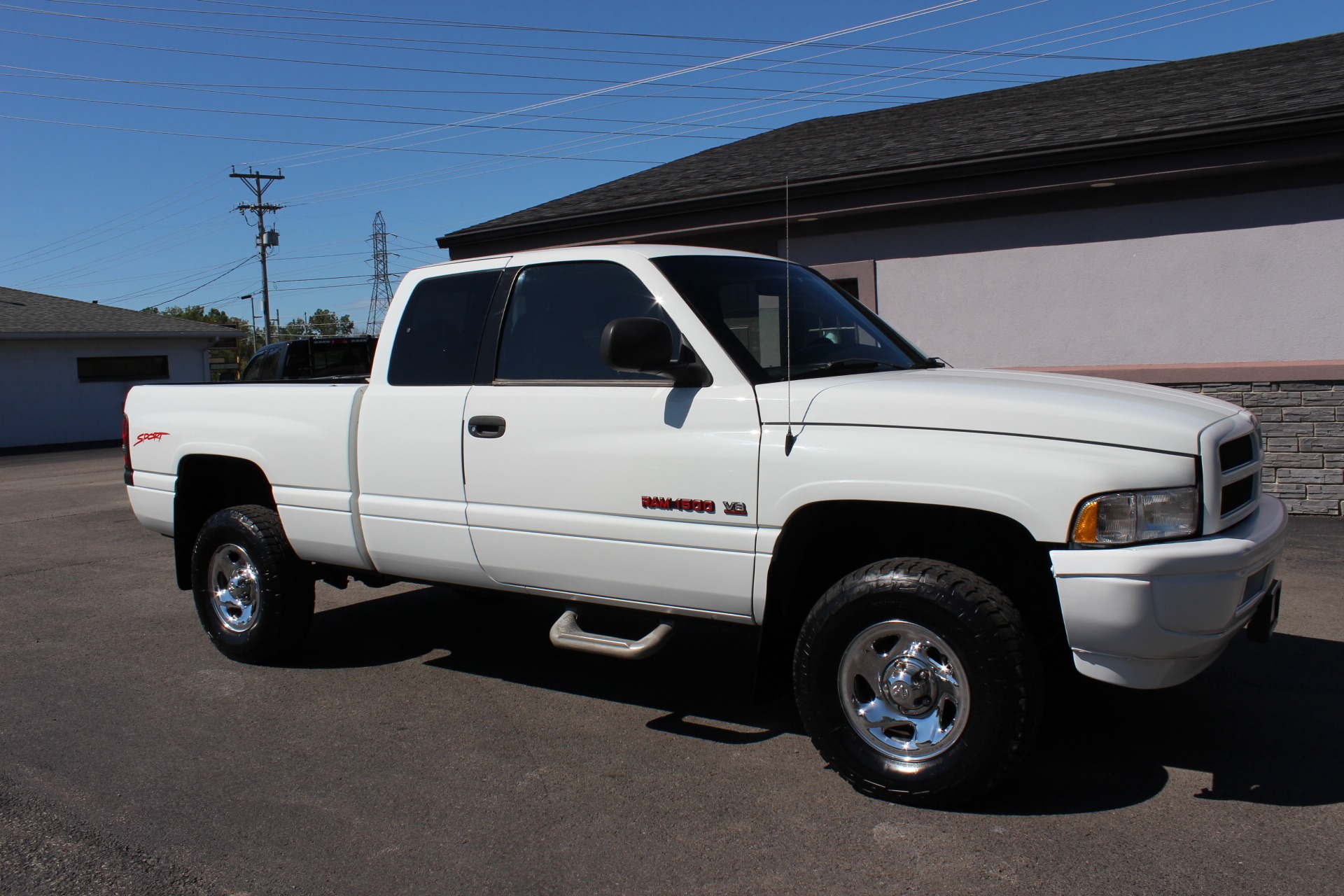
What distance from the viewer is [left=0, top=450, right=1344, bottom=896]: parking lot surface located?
10.8ft

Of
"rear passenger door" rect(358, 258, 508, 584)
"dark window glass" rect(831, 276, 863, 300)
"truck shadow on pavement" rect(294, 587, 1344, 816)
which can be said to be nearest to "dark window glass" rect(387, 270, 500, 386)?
"rear passenger door" rect(358, 258, 508, 584)

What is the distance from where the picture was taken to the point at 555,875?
3.29 metres

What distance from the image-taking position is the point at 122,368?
2958 centimetres

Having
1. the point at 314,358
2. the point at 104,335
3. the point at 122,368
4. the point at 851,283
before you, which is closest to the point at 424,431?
the point at 851,283

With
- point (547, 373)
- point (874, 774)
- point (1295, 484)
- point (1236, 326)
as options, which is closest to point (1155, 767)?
point (874, 774)

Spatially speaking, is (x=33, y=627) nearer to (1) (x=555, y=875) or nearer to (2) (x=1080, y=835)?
(1) (x=555, y=875)

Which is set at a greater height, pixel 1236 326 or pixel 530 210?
pixel 530 210

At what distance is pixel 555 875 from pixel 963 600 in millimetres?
1598

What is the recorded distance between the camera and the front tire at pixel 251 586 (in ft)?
18.1

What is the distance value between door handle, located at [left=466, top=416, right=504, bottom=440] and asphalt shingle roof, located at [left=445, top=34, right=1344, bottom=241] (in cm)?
723

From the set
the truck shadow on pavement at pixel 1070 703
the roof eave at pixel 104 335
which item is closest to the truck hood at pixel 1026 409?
the truck shadow on pavement at pixel 1070 703

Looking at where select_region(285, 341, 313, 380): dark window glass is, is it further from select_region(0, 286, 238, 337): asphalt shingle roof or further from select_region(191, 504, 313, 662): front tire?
select_region(0, 286, 238, 337): asphalt shingle roof

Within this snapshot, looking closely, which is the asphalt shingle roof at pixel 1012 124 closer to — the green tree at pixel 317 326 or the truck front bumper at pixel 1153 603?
the truck front bumper at pixel 1153 603

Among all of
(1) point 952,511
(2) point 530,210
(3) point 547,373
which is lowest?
(1) point 952,511
